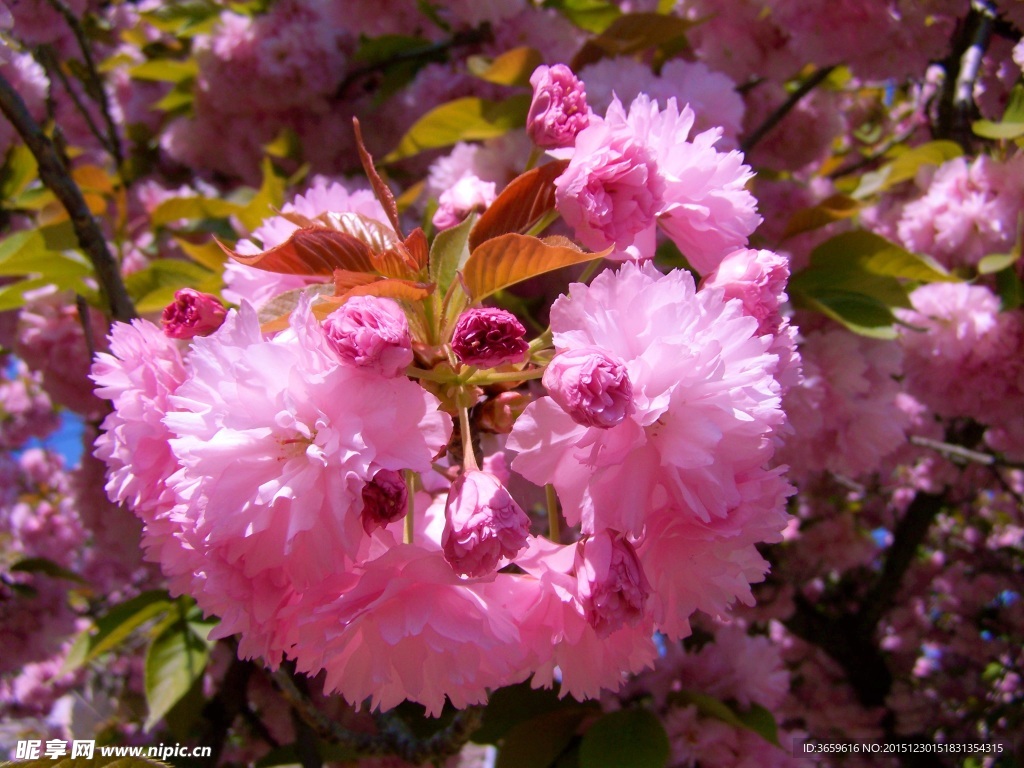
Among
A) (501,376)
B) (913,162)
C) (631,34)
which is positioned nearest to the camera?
(501,376)

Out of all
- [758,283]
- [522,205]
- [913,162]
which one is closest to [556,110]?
[522,205]

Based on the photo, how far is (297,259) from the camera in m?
0.68

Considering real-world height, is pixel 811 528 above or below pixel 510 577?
below

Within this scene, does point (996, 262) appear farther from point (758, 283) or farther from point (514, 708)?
point (514, 708)

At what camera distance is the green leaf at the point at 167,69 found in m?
2.35

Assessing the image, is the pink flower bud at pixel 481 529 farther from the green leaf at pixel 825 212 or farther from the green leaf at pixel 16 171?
the green leaf at pixel 16 171

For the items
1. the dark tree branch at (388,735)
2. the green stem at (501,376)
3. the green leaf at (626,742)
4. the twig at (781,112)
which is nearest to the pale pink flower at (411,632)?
the green stem at (501,376)

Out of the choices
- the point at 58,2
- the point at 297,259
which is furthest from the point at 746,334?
the point at 58,2

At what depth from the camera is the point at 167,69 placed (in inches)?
93.7

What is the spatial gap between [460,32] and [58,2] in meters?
1.13

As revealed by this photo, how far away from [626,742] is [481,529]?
0.86m

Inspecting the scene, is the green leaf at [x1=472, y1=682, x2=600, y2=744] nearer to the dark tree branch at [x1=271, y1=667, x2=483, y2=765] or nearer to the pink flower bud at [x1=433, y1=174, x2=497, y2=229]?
the dark tree branch at [x1=271, y1=667, x2=483, y2=765]

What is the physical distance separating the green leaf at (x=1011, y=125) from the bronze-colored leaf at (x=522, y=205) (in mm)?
1144

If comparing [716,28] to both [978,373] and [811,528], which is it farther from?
[811,528]
